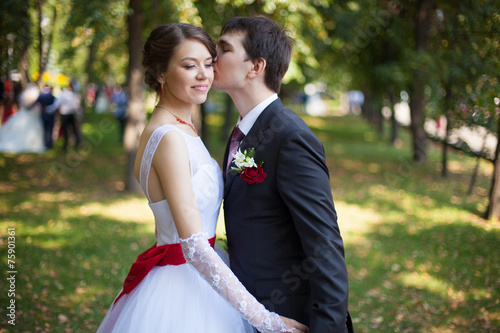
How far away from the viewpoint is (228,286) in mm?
2025

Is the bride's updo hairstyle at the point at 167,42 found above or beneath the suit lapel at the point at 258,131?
above

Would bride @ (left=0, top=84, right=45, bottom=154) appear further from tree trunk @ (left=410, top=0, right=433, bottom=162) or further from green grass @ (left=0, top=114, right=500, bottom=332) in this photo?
tree trunk @ (left=410, top=0, right=433, bottom=162)

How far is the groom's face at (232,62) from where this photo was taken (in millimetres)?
2244

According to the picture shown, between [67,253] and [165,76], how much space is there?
17.1ft

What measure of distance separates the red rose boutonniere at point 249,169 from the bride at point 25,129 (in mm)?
13410

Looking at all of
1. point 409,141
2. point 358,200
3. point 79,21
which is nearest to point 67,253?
point 79,21

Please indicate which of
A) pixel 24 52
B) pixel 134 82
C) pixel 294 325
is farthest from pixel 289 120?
pixel 24 52

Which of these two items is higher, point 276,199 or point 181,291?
point 276,199

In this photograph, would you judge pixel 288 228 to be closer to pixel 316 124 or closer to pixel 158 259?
pixel 158 259

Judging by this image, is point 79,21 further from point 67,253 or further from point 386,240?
point 386,240

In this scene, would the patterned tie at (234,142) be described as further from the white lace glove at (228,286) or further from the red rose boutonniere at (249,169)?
the white lace glove at (228,286)

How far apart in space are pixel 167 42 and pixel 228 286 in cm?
128

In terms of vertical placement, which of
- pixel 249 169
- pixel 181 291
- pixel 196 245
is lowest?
pixel 181 291

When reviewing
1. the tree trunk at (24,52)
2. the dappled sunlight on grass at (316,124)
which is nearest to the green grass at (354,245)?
the tree trunk at (24,52)
